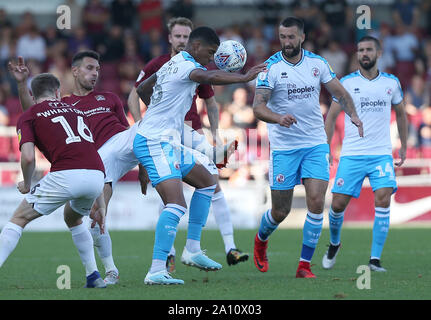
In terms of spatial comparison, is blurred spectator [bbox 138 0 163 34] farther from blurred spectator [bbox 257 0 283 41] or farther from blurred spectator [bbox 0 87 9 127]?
blurred spectator [bbox 0 87 9 127]

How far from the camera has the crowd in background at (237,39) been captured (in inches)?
716

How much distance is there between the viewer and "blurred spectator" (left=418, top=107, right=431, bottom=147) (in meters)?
18.2

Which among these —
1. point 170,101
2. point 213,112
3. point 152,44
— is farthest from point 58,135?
point 152,44

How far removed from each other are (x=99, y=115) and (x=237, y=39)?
500 inches

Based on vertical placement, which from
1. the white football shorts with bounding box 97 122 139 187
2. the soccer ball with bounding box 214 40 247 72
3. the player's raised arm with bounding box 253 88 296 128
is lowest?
the white football shorts with bounding box 97 122 139 187

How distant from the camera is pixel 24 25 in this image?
21.6m

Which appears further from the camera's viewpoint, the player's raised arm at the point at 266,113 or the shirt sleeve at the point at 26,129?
the player's raised arm at the point at 266,113

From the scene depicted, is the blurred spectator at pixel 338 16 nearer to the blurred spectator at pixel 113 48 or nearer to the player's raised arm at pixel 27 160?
the blurred spectator at pixel 113 48

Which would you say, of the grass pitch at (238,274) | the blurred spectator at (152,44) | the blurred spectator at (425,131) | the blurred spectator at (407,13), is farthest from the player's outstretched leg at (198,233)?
the blurred spectator at (407,13)

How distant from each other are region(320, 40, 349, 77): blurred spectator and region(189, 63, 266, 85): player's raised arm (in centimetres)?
1368

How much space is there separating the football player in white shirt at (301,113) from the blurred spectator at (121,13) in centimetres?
1439

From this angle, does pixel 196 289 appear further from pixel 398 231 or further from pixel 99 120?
pixel 398 231

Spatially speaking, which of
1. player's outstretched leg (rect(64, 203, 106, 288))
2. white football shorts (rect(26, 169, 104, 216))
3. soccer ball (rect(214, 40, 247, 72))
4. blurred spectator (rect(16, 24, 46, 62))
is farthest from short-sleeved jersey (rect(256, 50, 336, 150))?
blurred spectator (rect(16, 24, 46, 62))

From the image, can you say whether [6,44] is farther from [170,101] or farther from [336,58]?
[170,101]
